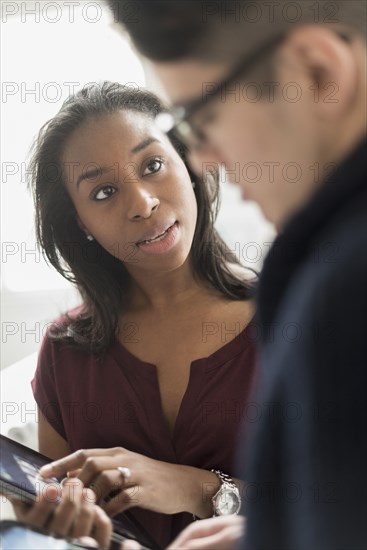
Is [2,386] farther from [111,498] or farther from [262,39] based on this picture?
[262,39]

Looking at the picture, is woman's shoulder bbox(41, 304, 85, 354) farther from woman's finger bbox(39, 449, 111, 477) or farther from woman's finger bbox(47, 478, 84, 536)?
woman's finger bbox(47, 478, 84, 536)

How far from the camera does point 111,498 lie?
1012 millimetres

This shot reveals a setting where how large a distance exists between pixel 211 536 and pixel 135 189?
0.66 m

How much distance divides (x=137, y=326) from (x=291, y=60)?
92 centimetres

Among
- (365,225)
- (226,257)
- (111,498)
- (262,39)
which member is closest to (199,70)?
(262,39)

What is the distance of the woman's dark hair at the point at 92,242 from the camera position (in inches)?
50.1

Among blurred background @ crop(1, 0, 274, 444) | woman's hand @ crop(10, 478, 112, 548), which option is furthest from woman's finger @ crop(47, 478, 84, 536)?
blurred background @ crop(1, 0, 274, 444)

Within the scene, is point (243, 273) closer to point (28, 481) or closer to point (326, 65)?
point (28, 481)

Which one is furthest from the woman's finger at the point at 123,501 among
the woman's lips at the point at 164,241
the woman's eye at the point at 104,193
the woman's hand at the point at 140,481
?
the woman's eye at the point at 104,193

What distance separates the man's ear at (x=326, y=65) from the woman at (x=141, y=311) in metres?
0.72

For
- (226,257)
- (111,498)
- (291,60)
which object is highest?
(291,60)

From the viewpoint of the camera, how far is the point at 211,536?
25.7 inches

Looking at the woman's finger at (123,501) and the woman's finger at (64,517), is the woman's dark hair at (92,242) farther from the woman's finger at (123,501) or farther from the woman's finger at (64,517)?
the woman's finger at (64,517)

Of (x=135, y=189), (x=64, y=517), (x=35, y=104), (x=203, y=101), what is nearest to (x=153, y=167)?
(x=135, y=189)
